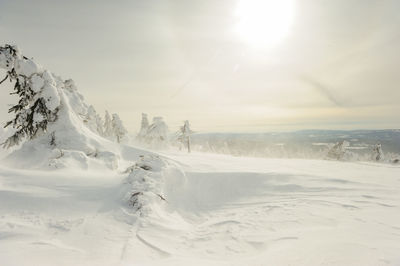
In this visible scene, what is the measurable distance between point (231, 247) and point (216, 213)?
330cm

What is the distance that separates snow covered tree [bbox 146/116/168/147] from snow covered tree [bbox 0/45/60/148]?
32.1 meters

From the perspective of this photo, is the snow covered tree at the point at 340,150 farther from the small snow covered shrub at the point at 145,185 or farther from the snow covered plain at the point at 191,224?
the small snow covered shrub at the point at 145,185

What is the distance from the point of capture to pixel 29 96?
38.6ft

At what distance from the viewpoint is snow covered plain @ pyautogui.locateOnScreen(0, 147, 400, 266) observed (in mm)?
4848

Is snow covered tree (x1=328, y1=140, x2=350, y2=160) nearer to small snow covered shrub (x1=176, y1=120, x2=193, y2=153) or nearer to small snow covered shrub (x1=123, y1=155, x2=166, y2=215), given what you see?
small snow covered shrub (x1=176, y1=120, x2=193, y2=153)

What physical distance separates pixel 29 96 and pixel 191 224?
417 inches

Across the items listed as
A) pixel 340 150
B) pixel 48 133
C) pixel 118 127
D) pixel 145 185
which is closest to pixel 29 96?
pixel 48 133

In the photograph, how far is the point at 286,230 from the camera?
663cm

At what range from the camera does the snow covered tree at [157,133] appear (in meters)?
44.5

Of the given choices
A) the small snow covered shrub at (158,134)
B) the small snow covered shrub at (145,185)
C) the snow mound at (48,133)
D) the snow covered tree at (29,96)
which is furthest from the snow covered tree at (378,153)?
the snow covered tree at (29,96)

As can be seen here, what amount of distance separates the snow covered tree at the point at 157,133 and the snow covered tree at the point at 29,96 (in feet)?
105

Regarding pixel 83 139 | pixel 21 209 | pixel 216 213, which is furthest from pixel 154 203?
pixel 83 139

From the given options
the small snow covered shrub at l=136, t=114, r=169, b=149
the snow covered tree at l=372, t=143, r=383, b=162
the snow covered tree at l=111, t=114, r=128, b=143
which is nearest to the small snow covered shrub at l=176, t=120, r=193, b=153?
the small snow covered shrub at l=136, t=114, r=169, b=149

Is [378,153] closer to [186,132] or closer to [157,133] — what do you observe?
[186,132]
